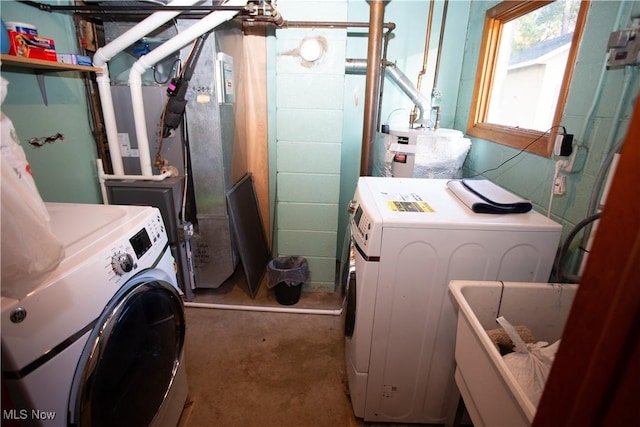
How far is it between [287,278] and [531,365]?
5.41ft

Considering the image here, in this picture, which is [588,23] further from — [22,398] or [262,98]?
[22,398]

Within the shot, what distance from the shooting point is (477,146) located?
2.12 m

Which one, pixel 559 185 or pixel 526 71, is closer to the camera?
pixel 559 185

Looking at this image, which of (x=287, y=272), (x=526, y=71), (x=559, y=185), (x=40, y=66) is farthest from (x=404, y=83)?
(x=40, y=66)

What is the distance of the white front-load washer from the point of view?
666 millimetres

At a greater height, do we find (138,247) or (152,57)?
(152,57)

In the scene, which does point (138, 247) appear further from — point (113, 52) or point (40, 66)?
point (113, 52)

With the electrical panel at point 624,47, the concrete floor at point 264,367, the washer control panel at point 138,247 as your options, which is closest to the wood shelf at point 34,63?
the washer control panel at point 138,247

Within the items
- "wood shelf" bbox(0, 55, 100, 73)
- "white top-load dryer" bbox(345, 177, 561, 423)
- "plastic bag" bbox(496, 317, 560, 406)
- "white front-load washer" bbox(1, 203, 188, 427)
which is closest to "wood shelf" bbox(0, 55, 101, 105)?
"wood shelf" bbox(0, 55, 100, 73)

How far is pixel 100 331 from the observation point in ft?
2.67

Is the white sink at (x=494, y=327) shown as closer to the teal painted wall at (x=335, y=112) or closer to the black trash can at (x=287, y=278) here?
the teal painted wall at (x=335, y=112)

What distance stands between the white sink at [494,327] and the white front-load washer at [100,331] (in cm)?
98

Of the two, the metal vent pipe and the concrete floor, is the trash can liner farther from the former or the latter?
the metal vent pipe

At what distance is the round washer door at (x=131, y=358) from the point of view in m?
0.79
